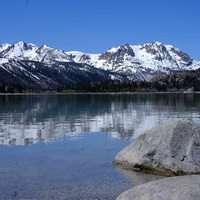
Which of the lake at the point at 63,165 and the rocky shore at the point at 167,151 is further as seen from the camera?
the rocky shore at the point at 167,151

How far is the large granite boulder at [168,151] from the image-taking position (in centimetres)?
2187

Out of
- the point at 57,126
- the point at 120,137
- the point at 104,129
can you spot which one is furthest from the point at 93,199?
the point at 57,126

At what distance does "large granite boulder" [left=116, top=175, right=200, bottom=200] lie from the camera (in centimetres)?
1332

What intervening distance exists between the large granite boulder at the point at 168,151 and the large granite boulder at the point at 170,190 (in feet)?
22.4

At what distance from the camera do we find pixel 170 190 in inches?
547

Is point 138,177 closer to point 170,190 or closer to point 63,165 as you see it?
point 63,165

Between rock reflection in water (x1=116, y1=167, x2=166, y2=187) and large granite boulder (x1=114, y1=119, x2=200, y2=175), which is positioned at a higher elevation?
large granite boulder (x1=114, y1=119, x2=200, y2=175)

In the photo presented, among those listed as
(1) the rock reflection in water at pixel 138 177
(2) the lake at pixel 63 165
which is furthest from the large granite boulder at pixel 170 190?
(1) the rock reflection in water at pixel 138 177

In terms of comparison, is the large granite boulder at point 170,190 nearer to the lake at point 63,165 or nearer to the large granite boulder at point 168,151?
the lake at point 63,165

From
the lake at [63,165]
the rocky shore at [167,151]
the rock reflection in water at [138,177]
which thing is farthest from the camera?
the rocky shore at [167,151]

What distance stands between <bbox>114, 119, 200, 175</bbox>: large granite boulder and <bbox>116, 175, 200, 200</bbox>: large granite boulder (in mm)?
6826

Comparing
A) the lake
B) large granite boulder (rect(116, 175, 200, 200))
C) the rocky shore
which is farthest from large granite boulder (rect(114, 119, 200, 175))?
large granite boulder (rect(116, 175, 200, 200))

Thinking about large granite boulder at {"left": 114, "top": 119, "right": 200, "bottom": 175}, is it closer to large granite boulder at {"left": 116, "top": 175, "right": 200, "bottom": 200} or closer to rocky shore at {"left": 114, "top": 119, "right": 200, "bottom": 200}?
rocky shore at {"left": 114, "top": 119, "right": 200, "bottom": 200}

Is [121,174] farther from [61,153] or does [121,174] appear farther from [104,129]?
[104,129]
